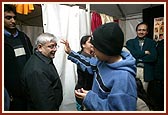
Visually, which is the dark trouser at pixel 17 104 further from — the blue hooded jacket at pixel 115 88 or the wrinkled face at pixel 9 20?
the blue hooded jacket at pixel 115 88

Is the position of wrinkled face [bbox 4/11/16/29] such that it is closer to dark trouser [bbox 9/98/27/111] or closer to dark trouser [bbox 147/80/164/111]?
dark trouser [bbox 9/98/27/111]

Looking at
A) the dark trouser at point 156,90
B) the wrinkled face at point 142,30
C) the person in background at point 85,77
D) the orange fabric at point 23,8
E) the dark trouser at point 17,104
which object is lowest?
the dark trouser at point 156,90

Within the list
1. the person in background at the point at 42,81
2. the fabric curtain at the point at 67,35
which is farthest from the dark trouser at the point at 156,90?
the person in background at the point at 42,81

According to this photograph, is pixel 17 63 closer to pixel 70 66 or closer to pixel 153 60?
pixel 70 66

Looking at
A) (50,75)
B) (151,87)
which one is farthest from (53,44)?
(151,87)

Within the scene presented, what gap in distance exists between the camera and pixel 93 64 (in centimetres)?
128

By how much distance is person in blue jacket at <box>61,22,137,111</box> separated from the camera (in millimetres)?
916

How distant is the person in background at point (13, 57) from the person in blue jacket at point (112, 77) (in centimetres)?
68

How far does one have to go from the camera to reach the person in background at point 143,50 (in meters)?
2.57

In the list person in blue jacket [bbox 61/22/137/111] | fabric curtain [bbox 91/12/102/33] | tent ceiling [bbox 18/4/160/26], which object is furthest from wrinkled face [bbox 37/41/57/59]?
tent ceiling [bbox 18/4/160/26]

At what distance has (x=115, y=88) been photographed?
921 mm

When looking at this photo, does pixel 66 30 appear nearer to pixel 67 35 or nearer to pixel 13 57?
pixel 67 35

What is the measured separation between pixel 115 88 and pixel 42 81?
0.62 metres

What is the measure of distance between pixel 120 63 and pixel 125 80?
0.29 ft
